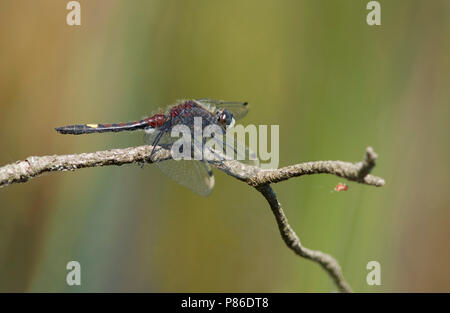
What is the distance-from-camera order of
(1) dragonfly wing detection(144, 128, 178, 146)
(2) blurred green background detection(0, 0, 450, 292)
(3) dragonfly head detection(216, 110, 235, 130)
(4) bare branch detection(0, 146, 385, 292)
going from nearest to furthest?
(4) bare branch detection(0, 146, 385, 292) → (1) dragonfly wing detection(144, 128, 178, 146) → (3) dragonfly head detection(216, 110, 235, 130) → (2) blurred green background detection(0, 0, 450, 292)

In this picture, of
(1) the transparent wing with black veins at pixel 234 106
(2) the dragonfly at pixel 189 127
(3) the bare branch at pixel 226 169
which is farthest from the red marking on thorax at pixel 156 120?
(3) the bare branch at pixel 226 169

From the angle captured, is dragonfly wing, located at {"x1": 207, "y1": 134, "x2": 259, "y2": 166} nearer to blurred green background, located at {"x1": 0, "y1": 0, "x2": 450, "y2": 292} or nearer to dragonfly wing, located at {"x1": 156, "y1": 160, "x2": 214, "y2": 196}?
dragonfly wing, located at {"x1": 156, "y1": 160, "x2": 214, "y2": 196}

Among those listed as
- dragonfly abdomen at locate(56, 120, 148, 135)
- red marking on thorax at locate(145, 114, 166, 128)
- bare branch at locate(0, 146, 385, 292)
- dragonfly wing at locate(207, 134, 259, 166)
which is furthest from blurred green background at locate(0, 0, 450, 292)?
bare branch at locate(0, 146, 385, 292)

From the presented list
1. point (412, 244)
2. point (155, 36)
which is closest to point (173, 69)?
point (155, 36)

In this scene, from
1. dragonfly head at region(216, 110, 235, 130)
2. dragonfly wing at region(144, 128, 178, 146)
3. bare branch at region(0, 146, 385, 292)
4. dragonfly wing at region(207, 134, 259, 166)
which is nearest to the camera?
bare branch at region(0, 146, 385, 292)

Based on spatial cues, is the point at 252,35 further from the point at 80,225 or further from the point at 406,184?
the point at 80,225

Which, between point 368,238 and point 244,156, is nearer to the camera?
point 244,156
